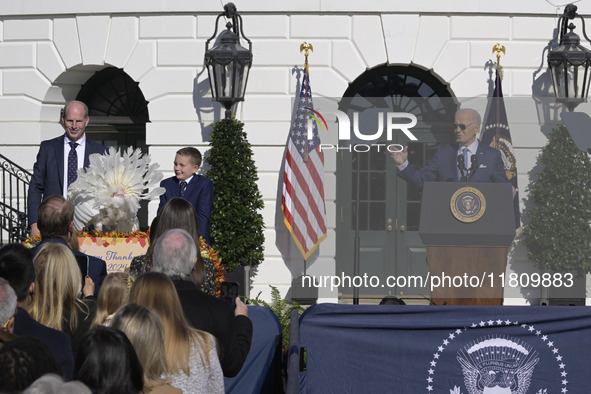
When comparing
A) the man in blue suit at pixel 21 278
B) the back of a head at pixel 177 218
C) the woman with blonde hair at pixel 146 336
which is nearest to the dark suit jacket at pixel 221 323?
the man in blue suit at pixel 21 278

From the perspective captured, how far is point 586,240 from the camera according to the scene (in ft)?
44.2

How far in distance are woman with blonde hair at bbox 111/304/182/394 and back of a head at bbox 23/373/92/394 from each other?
0.98m

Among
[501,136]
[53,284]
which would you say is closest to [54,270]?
[53,284]

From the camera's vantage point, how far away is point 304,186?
13.7 meters

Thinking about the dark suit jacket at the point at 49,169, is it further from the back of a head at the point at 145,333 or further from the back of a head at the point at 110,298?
the back of a head at the point at 145,333

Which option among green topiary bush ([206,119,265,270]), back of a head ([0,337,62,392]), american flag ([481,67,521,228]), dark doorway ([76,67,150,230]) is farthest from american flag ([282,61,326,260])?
back of a head ([0,337,62,392])

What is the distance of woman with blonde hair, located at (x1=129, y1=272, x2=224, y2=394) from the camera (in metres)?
4.50

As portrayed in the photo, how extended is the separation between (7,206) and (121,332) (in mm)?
10083

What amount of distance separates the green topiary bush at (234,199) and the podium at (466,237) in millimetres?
3541

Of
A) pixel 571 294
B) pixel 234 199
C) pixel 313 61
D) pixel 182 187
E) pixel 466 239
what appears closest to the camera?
pixel 182 187

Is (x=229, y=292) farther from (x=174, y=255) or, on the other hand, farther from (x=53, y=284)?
(x=53, y=284)

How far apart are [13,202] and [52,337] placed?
1022cm

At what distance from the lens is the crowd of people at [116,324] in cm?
343

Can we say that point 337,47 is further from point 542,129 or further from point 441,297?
point 441,297
